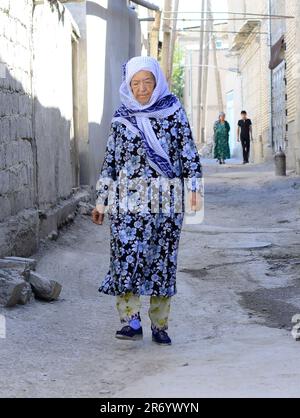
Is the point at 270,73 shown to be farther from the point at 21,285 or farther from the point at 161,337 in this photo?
the point at 161,337

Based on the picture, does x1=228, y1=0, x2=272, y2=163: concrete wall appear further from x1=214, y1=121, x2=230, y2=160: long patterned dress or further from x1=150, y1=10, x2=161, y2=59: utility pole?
x1=150, y1=10, x2=161, y2=59: utility pole

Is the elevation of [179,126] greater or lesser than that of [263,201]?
greater

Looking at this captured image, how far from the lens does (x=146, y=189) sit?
4.30 metres

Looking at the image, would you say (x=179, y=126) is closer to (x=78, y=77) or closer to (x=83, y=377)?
(x=83, y=377)

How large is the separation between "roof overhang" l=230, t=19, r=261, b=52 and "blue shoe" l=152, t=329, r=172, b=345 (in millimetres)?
23116

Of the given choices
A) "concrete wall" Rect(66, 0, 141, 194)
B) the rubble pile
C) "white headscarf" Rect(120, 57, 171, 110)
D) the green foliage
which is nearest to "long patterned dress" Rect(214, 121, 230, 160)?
"concrete wall" Rect(66, 0, 141, 194)

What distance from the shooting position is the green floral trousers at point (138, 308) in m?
4.34

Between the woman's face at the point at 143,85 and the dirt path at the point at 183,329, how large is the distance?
4.08 feet

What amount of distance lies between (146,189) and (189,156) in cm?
27

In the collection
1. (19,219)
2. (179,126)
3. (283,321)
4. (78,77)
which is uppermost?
(78,77)

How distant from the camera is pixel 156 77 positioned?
14.2ft

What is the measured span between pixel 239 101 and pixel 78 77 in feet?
88.7

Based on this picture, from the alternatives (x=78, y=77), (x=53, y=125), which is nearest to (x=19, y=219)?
(x=53, y=125)
